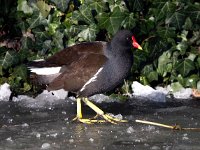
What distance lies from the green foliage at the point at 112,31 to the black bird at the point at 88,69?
960mm

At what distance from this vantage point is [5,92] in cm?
724

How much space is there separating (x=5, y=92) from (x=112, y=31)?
141cm

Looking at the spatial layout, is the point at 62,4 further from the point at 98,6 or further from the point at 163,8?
the point at 163,8

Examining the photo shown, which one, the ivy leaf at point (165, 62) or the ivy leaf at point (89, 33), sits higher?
the ivy leaf at point (89, 33)

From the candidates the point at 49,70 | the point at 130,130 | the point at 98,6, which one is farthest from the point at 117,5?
the point at 130,130

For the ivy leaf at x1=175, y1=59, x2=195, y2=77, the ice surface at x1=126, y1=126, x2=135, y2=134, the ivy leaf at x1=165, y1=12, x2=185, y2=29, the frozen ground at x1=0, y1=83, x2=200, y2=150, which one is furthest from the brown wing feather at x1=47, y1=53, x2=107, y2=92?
the ivy leaf at x1=165, y1=12, x2=185, y2=29

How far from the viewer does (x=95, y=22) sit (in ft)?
24.5

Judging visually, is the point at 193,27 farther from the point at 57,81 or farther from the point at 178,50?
the point at 57,81

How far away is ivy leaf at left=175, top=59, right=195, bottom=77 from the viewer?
7117 mm

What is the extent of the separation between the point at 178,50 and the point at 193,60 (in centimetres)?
22

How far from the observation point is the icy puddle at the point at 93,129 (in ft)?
16.6

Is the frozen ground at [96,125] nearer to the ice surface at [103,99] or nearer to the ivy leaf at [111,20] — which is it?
the ice surface at [103,99]

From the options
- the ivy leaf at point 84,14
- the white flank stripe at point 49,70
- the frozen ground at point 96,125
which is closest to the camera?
the frozen ground at point 96,125

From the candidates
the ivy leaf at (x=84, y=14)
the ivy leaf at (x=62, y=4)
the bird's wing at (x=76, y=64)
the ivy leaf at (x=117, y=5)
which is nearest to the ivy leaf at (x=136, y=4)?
the ivy leaf at (x=117, y=5)
